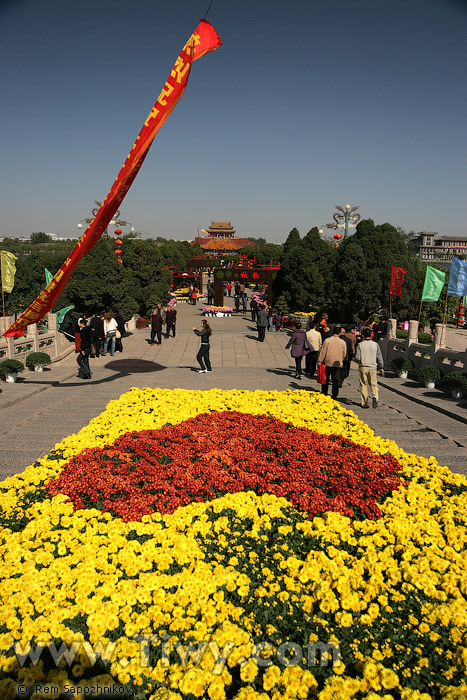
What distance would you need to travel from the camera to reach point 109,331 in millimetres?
13656

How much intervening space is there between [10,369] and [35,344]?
236cm

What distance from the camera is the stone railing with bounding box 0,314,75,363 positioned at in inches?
433

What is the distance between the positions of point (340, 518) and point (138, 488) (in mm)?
2049

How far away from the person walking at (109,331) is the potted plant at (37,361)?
2.23 m

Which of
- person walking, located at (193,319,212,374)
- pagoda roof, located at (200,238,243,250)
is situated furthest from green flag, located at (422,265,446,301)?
pagoda roof, located at (200,238,243,250)

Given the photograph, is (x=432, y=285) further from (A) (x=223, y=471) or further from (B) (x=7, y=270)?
(B) (x=7, y=270)

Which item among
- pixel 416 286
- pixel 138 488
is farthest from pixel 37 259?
pixel 138 488

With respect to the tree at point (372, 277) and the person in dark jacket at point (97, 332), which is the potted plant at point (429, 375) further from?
the tree at point (372, 277)

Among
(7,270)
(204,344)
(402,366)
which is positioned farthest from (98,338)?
(402,366)

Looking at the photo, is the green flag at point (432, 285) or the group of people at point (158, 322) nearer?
the green flag at point (432, 285)

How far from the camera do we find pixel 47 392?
939cm

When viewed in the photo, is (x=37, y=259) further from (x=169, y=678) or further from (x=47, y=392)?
(x=169, y=678)

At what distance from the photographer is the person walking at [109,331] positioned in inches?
532

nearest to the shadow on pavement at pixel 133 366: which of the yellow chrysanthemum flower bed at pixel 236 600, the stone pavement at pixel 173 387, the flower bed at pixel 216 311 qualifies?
the stone pavement at pixel 173 387
